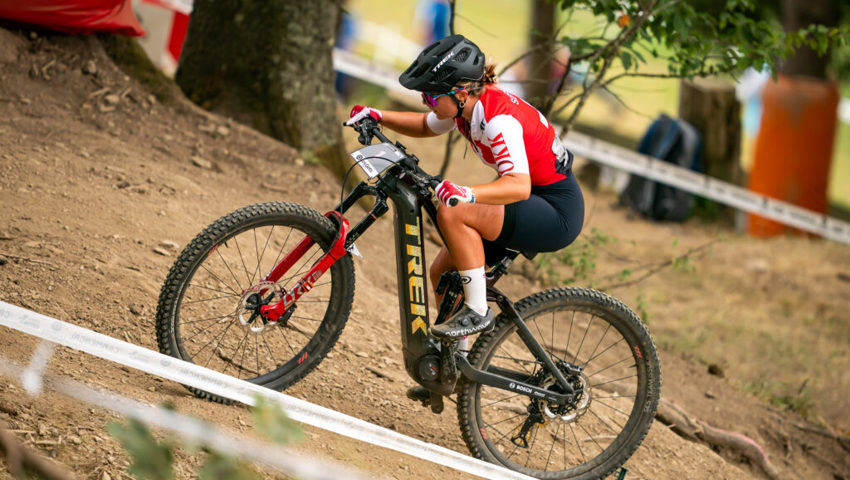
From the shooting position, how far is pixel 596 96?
2161 centimetres

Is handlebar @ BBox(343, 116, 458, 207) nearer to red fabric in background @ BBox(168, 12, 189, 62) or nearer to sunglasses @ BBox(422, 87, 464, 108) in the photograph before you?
sunglasses @ BBox(422, 87, 464, 108)

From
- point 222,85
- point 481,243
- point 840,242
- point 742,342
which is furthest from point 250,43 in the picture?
point 840,242

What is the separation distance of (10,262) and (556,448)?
2.85m

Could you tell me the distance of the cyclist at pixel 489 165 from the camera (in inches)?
142

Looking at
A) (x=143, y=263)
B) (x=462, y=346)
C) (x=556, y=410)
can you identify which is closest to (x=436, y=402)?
(x=462, y=346)

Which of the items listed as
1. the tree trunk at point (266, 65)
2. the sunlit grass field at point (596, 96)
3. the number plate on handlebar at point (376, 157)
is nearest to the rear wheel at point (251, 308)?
the number plate on handlebar at point (376, 157)

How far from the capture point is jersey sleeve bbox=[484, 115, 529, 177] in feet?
11.7

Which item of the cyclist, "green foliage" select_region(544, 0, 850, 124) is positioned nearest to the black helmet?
the cyclist

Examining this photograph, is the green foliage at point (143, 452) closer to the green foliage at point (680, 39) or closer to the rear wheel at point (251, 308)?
the rear wheel at point (251, 308)

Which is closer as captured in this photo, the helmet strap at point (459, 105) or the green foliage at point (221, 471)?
the green foliage at point (221, 471)

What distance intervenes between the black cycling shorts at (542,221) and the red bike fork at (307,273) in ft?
2.12

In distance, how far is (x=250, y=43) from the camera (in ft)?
21.3

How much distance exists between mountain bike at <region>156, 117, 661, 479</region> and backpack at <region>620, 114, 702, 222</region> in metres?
7.49

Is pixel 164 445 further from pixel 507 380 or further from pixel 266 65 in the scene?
pixel 266 65
